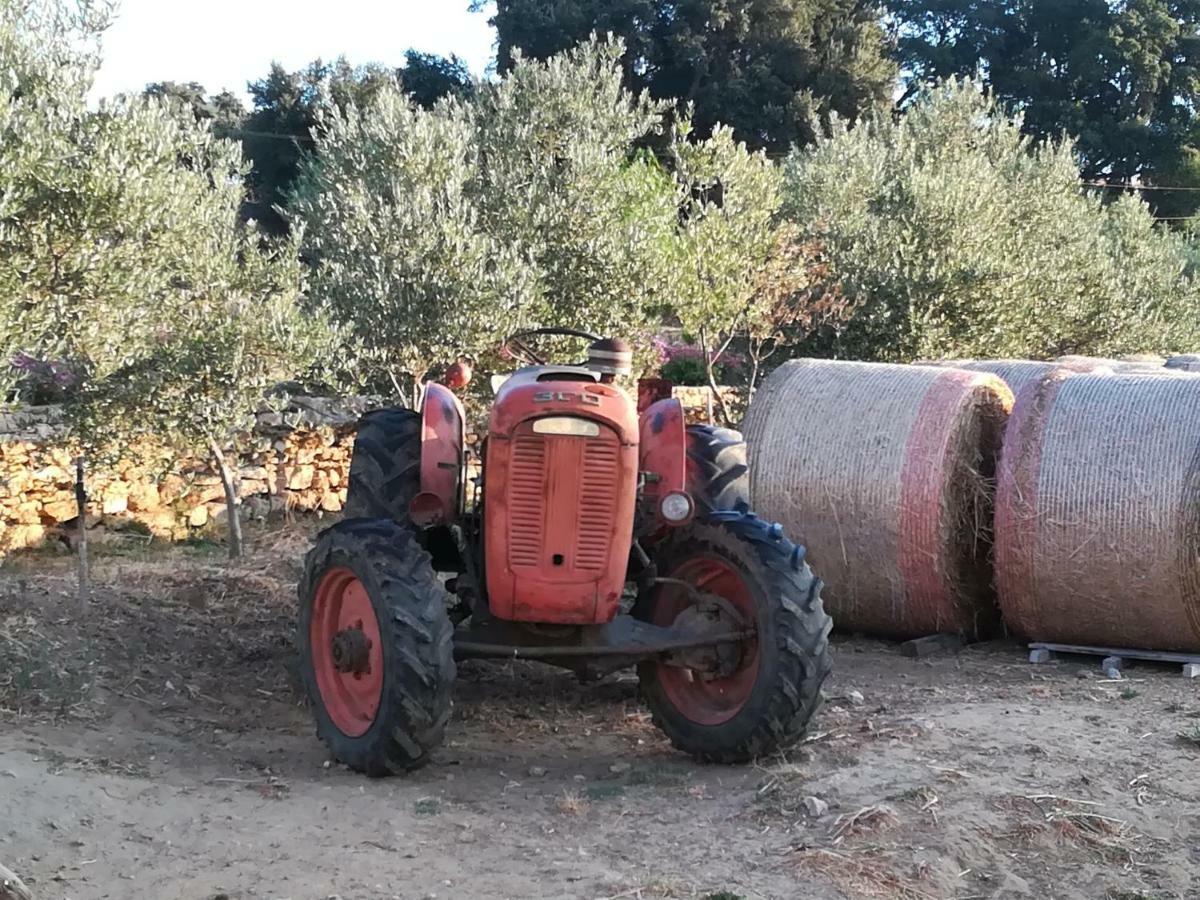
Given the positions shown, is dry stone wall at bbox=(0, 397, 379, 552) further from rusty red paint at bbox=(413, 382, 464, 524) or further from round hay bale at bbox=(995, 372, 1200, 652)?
round hay bale at bbox=(995, 372, 1200, 652)

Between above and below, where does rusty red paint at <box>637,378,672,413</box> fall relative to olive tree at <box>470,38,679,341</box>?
below

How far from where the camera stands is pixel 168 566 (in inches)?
376

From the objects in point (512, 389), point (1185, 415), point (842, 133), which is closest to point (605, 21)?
point (842, 133)

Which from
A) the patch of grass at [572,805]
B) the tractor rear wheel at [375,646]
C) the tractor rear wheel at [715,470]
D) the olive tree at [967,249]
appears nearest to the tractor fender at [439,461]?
the tractor rear wheel at [375,646]

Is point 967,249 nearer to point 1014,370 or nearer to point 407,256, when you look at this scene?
point 1014,370

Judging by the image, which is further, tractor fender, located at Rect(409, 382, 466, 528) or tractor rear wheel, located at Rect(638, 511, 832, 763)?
tractor fender, located at Rect(409, 382, 466, 528)

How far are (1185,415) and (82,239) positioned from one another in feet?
20.6

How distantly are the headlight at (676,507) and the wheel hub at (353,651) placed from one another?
1.28 metres

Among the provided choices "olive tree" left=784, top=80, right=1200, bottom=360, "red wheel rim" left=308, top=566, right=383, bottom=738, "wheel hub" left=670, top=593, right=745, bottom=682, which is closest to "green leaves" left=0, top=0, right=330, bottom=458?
"red wheel rim" left=308, top=566, right=383, bottom=738

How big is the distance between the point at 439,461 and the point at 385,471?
16.9 inches

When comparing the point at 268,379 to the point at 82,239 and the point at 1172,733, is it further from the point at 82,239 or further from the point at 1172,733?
the point at 1172,733

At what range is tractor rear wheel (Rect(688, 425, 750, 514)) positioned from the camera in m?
6.21

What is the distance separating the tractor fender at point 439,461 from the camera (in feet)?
18.5

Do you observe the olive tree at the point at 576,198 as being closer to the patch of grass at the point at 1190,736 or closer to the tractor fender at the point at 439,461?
the tractor fender at the point at 439,461
